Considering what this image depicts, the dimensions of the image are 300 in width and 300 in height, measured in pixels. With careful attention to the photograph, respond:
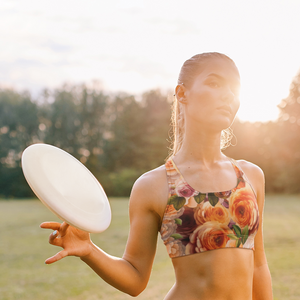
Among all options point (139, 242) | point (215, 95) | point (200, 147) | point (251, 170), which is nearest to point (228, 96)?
point (215, 95)

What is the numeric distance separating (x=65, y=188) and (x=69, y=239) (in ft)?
0.72

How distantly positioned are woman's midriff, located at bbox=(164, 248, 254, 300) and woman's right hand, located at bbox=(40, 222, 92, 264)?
1.39 ft

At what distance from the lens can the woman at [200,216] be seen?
158cm

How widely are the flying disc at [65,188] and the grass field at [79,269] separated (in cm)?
560

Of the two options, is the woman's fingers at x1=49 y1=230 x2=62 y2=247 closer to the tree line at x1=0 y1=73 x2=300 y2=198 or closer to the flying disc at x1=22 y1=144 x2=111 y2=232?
the flying disc at x1=22 y1=144 x2=111 y2=232

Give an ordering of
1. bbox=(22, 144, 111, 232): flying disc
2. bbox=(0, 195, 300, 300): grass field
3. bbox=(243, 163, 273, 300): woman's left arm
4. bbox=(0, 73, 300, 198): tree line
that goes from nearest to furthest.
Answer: bbox=(22, 144, 111, 232): flying disc < bbox=(243, 163, 273, 300): woman's left arm < bbox=(0, 195, 300, 300): grass field < bbox=(0, 73, 300, 198): tree line

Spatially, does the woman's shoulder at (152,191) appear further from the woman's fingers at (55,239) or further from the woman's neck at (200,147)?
the woman's fingers at (55,239)

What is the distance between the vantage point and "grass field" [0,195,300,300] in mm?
6996

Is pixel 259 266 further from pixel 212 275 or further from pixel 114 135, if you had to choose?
pixel 114 135

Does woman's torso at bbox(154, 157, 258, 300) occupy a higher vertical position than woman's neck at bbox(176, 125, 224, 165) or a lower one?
lower

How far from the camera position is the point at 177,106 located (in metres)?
2.11

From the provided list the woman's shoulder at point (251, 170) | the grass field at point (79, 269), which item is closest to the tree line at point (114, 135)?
the grass field at point (79, 269)

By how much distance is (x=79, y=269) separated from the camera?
886cm

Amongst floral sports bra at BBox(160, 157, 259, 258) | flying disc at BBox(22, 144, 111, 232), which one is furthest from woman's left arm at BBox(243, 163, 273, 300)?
flying disc at BBox(22, 144, 111, 232)
